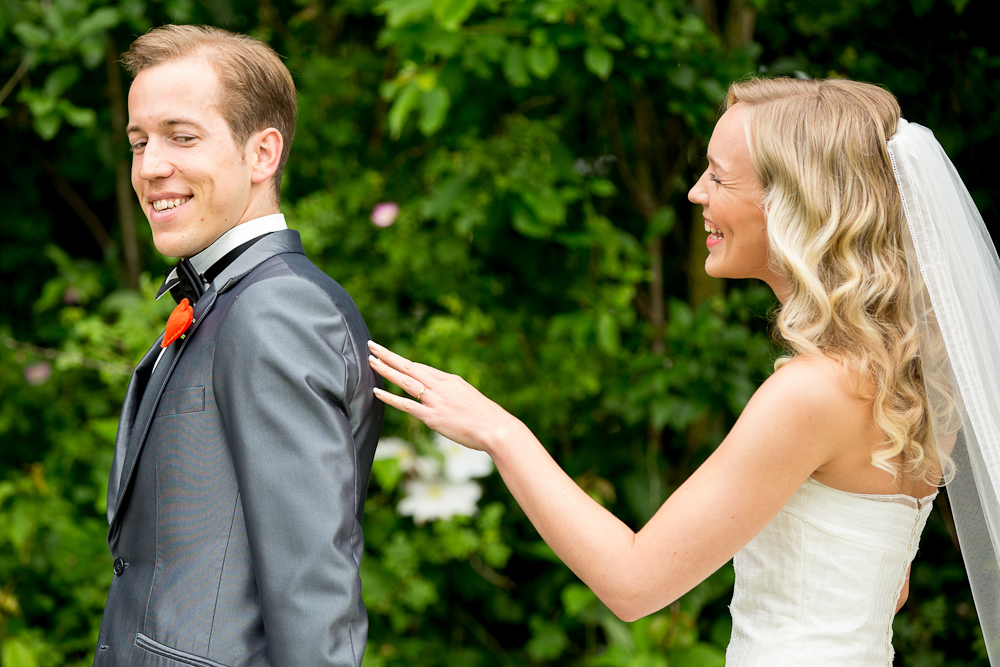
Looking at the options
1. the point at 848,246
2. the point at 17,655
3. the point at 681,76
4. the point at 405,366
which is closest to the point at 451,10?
the point at 681,76

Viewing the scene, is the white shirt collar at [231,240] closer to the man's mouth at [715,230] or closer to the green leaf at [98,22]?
the man's mouth at [715,230]

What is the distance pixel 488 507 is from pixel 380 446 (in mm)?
442

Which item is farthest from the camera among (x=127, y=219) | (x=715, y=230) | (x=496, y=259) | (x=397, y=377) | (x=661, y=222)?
(x=127, y=219)

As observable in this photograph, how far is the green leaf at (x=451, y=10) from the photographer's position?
2.30 meters

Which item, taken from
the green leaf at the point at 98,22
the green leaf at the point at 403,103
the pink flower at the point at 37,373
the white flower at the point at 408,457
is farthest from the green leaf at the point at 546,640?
the green leaf at the point at 98,22

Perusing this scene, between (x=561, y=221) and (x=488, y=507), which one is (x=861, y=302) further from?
(x=488, y=507)

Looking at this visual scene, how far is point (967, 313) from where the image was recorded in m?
1.46

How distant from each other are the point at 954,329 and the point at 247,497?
1.17 metres

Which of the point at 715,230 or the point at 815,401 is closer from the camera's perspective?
the point at 815,401

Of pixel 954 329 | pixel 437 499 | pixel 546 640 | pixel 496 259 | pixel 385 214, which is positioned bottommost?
pixel 546 640

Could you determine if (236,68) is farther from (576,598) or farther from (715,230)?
(576,598)

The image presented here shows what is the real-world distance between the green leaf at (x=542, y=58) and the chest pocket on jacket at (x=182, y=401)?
1.52 metres

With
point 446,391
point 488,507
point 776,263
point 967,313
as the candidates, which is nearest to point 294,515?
point 446,391

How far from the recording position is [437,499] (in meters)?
2.79
